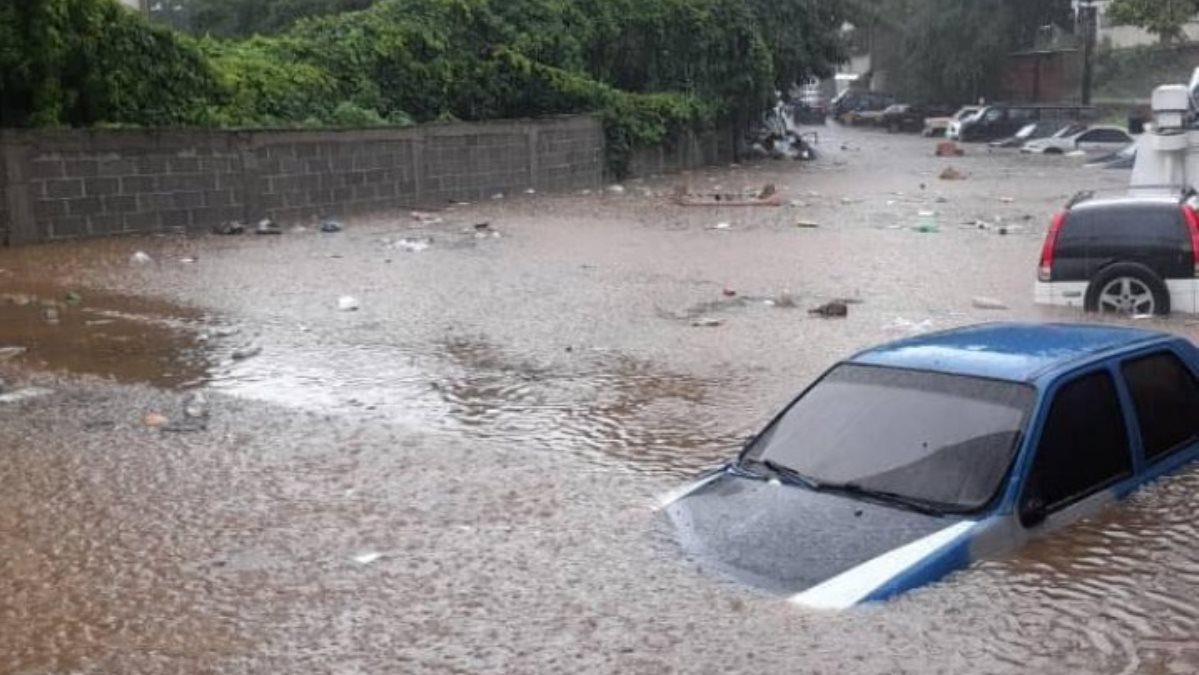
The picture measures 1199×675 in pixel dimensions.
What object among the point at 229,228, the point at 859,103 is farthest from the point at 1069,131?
the point at 229,228

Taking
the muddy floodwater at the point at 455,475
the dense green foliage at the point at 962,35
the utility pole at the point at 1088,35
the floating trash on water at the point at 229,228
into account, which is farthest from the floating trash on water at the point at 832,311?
the dense green foliage at the point at 962,35

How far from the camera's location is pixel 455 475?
7.21m

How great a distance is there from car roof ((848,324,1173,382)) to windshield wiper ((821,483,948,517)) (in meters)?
0.69

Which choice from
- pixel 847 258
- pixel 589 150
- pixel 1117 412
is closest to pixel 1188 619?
pixel 1117 412

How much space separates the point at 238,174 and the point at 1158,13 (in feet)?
126

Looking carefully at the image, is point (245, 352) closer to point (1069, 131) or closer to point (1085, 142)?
point (1085, 142)

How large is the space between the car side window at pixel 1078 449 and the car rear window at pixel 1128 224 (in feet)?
24.4

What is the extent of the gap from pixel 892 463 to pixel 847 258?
12.2 m

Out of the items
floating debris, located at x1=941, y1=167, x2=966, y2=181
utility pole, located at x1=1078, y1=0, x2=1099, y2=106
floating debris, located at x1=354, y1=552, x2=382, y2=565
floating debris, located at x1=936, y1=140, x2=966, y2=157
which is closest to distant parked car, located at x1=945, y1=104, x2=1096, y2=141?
utility pole, located at x1=1078, y1=0, x2=1099, y2=106

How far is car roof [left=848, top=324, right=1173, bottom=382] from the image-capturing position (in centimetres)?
557

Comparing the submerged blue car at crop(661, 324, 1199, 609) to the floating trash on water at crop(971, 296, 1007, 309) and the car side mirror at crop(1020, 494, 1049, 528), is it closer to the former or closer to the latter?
the car side mirror at crop(1020, 494, 1049, 528)

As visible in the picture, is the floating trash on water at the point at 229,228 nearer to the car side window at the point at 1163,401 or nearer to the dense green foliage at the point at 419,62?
the dense green foliage at the point at 419,62

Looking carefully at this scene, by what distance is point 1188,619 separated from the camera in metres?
4.82

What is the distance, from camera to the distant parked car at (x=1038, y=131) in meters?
46.7
